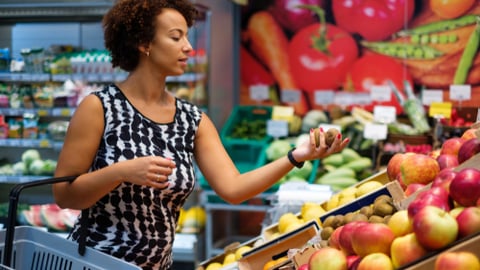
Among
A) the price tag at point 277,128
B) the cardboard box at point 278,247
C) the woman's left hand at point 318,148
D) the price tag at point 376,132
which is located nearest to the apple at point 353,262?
the woman's left hand at point 318,148

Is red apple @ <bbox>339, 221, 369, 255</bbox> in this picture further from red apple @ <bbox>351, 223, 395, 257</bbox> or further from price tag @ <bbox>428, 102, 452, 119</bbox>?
price tag @ <bbox>428, 102, 452, 119</bbox>

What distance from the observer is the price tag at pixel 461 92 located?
584 cm

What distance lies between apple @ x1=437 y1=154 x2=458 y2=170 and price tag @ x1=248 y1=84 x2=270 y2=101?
3.96 metres

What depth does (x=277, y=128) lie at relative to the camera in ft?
20.0

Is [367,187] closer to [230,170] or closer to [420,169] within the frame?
[420,169]

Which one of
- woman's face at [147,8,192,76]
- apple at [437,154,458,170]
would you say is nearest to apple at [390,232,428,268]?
apple at [437,154,458,170]

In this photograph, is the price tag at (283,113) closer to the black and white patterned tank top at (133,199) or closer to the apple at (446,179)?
the black and white patterned tank top at (133,199)

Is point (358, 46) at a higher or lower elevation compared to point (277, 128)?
higher

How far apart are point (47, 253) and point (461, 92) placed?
14.0 ft

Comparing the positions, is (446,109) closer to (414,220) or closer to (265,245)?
(265,245)

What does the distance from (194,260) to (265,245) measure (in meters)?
2.34

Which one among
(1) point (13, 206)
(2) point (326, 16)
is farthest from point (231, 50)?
(1) point (13, 206)

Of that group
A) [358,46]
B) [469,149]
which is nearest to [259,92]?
[358,46]

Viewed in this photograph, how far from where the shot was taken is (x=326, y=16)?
6.33 metres
